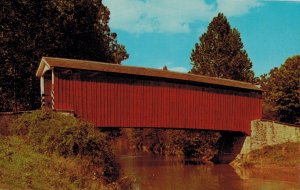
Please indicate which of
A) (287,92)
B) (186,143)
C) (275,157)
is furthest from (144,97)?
(287,92)

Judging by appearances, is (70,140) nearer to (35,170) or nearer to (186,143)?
Answer: (35,170)

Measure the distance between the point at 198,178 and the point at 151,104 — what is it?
19.2 ft

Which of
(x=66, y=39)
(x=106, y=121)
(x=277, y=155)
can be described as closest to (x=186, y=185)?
(x=106, y=121)

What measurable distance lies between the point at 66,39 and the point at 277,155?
19639 mm

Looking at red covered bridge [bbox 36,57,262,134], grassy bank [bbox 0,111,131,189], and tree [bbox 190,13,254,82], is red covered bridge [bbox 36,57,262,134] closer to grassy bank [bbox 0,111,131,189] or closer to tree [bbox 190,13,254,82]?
grassy bank [bbox 0,111,131,189]

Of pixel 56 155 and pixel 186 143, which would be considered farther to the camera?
pixel 186 143

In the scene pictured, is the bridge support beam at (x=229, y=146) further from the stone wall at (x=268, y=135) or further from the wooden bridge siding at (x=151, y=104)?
the wooden bridge siding at (x=151, y=104)

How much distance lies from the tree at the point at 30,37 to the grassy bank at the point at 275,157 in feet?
57.6

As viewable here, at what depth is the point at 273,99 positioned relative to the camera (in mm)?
37500

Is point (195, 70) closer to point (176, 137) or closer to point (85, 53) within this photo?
point (176, 137)

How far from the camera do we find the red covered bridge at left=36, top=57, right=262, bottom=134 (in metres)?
22.6

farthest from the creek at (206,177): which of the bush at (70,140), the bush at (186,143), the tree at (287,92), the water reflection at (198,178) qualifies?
the tree at (287,92)

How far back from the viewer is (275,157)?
29.8 m

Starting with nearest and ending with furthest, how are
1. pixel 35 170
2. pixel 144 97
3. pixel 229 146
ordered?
pixel 35 170 < pixel 144 97 < pixel 229 146
